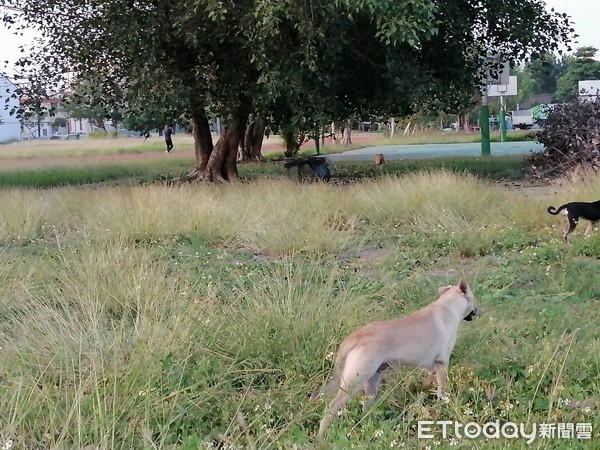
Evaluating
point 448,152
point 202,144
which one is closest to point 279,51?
point 202,144

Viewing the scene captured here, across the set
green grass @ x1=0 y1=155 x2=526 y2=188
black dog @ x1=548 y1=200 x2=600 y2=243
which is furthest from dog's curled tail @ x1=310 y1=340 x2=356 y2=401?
green grass @ x1=0 y1=155 x2=526 y2=188

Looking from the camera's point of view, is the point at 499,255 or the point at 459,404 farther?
the point at 499,255

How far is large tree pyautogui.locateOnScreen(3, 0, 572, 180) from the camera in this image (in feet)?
36.1

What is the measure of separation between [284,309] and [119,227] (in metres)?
4.33

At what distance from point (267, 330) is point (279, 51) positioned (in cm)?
883

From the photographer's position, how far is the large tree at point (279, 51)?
1102 cm

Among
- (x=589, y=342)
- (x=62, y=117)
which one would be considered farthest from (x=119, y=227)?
(x=62, y=117)

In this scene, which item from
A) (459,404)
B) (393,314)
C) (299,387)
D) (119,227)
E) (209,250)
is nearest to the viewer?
(459,404)

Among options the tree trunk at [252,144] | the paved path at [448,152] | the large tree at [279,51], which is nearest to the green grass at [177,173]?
the large tree at [279,51]

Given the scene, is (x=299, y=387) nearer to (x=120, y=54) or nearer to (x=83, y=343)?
(x=83, y=343)

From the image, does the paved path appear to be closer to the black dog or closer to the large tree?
the large tree

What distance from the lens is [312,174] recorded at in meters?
15.1

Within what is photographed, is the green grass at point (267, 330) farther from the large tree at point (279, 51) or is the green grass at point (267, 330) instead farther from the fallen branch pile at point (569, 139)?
the fallen branch pile at point (569, 139)

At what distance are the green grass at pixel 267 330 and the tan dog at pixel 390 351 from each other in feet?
0.28
